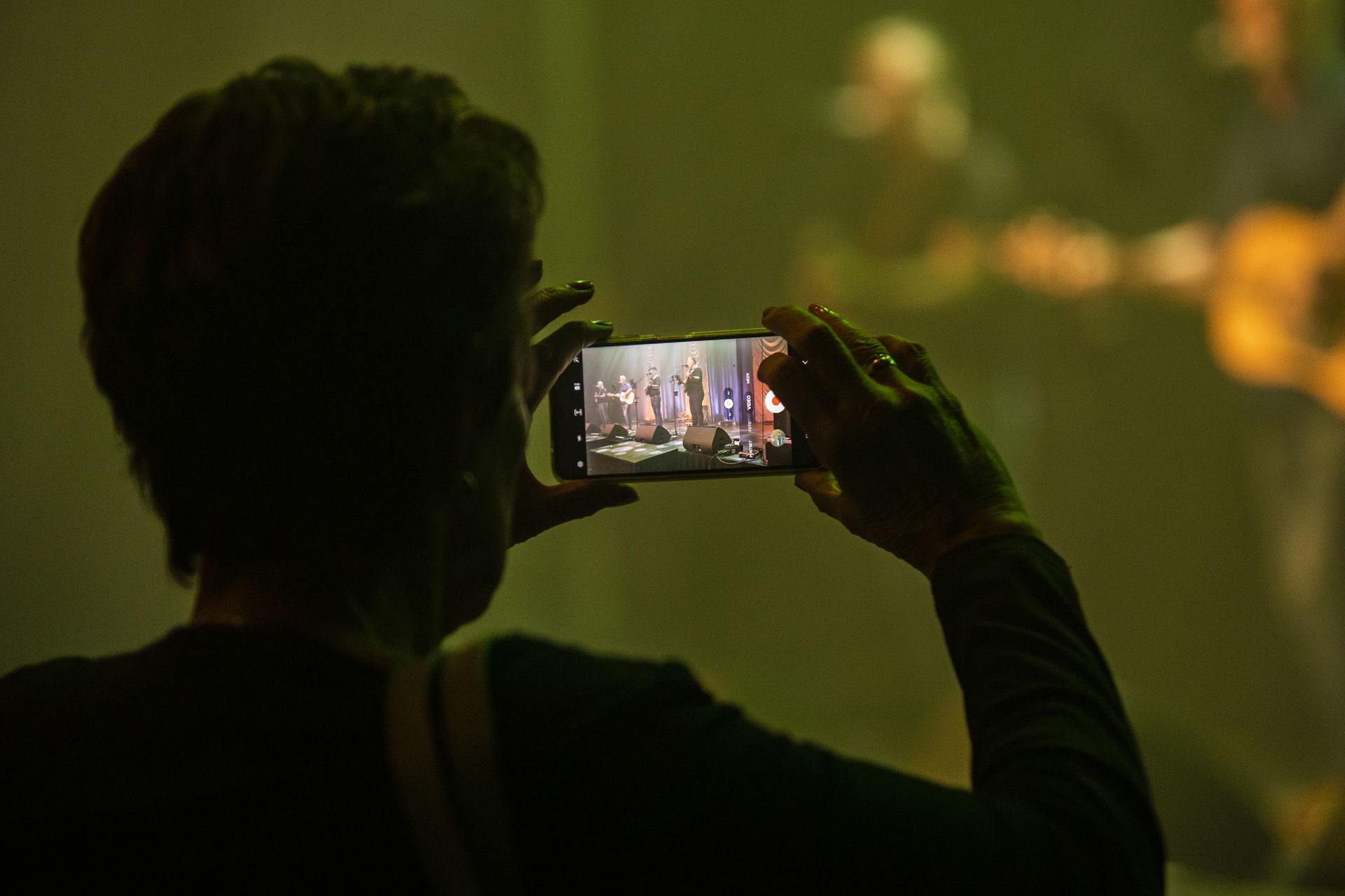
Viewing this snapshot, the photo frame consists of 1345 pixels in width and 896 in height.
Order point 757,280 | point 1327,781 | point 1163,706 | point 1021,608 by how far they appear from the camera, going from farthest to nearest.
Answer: point 757,280
point 1163,706
point 1327,781
point 1021,608

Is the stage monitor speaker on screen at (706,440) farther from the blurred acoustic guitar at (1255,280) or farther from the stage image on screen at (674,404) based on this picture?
the blurred acoustic guitar at (1255,280)

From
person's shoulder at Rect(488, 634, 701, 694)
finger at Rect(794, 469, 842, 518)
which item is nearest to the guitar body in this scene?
finger at Rect(794, 469, 842, 518)

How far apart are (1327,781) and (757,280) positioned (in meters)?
Result: 1.75

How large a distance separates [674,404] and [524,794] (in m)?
0.38

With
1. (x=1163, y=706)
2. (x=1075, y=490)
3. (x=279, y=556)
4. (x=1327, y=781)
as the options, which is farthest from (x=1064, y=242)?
(x=279, y=556)

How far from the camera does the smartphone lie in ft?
2.29

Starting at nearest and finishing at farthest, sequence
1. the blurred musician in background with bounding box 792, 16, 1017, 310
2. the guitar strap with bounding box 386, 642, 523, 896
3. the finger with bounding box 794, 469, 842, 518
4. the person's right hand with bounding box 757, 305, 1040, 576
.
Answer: the guitar strap with bounding box 386, 642, 523, 896
the person's right hand with bounding box 757, 305, 1040, 576
the finger with bounding box 794, 469, 842, 518
the blurred musician in background with bounding box 792, 16, 1017, 310

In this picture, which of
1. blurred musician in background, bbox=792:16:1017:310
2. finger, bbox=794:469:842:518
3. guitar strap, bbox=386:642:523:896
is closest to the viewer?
guitar strap, bbox=386:642:523:896

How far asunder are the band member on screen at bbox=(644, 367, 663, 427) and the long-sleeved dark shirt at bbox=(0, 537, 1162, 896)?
32 centimetres

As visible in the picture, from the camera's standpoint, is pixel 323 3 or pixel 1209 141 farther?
pixel 1209 141

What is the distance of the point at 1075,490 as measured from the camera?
235cm

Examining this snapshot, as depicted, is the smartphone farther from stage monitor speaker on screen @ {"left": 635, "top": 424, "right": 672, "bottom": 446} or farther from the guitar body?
the guitar body

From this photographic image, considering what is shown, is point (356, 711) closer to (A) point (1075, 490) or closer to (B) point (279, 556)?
(B) point (279, 556)

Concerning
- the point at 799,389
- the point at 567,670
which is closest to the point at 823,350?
the point at 799,389
